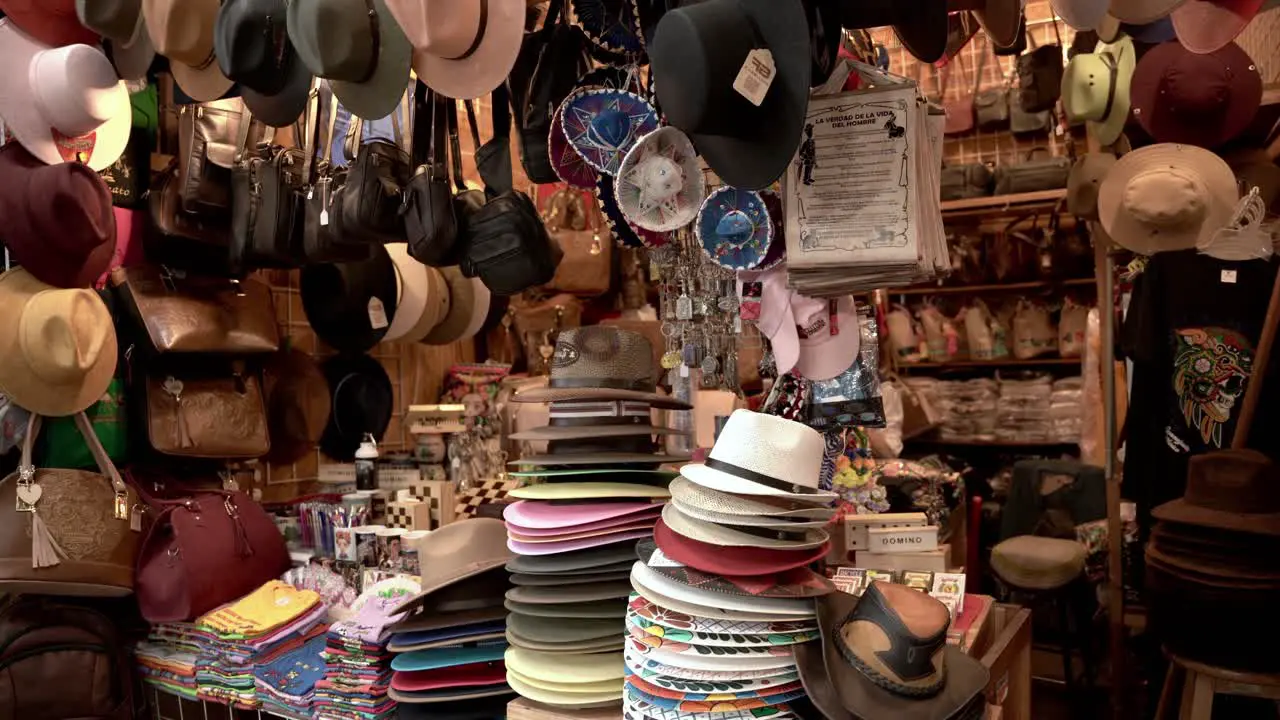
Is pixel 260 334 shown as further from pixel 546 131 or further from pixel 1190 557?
pixel 1190 557

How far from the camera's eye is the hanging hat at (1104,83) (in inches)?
131

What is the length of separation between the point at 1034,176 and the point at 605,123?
4.14 meters

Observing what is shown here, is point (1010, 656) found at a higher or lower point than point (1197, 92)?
lower

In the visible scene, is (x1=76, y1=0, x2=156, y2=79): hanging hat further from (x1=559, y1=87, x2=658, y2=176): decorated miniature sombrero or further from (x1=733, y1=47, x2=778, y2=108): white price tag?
(x1=733, y1=47, x2=778, y2=108): white price tag

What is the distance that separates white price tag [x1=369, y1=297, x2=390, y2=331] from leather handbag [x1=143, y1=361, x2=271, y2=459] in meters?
0.49

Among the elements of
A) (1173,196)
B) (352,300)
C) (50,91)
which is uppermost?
(50,91)

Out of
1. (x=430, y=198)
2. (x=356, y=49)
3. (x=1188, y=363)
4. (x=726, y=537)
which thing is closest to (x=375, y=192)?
(x=430, y=198)

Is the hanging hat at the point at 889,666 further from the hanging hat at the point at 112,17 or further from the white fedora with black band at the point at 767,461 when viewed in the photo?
the hanging hat at the point at 112,17

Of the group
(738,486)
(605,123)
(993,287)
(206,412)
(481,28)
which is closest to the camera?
(738,486)

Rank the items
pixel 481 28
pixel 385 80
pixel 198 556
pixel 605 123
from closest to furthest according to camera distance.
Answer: pixel 481 28
pixel 385 80
pixel 605 123
pixel 198 556

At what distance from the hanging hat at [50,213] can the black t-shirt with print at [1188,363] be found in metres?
3.70

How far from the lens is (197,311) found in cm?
306

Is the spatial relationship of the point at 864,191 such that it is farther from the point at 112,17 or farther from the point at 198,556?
the point at 198,556

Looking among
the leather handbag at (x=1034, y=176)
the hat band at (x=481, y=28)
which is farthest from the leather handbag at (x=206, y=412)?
the leather handbag at (x=1034, y=176)
